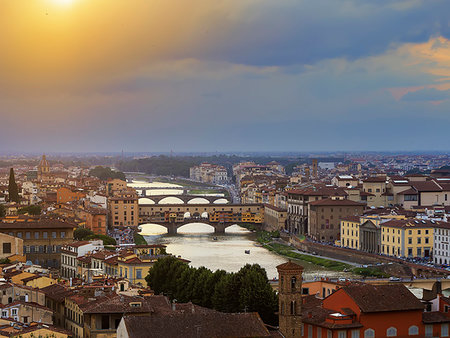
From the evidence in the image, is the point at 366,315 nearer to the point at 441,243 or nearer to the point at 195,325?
the point at 195,325

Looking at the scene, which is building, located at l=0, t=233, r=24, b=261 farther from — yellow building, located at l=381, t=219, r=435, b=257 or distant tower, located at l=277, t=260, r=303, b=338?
yellow building, located at l=381, t=219, r=435, b=257

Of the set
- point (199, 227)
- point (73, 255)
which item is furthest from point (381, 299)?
point (199, 227)

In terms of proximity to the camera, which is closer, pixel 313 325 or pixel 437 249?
pixel 313 325

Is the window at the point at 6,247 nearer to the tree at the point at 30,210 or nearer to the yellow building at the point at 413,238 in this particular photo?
the tree at the point at 30,210

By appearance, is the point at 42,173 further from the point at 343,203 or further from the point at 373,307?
the point at 373,307

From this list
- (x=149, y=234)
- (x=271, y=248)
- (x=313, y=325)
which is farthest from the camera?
(x=149, y=234)

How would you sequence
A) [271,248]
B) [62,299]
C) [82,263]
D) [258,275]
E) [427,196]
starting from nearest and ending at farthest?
[62,299] < [258,275] < [82,263] < [271,248] < [427,196]

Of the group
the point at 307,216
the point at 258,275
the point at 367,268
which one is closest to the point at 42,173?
the point at 307,216
